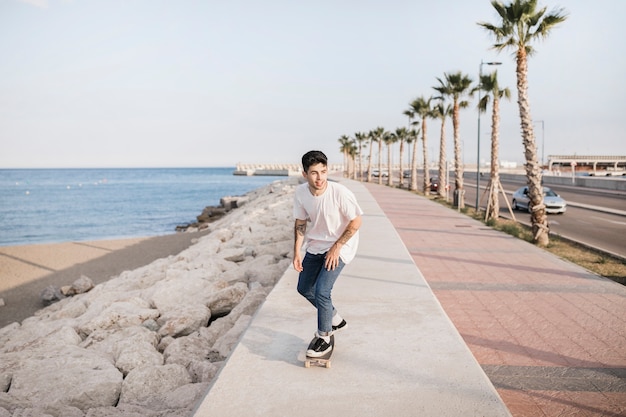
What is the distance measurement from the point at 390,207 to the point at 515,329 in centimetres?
1707

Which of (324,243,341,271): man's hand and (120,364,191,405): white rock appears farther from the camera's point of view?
(120,364,191,405): white rock

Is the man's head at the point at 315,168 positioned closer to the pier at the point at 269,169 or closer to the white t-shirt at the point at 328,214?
the white t-shirt at the point at 328,214

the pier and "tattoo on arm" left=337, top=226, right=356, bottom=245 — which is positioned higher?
the pier

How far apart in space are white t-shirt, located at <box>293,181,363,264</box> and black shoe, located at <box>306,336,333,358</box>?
2.32ft

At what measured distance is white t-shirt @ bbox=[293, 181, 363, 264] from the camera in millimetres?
4121

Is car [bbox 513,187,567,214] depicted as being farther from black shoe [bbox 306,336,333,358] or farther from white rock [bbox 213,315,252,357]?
black shoe [bbox 306,336,333,358]

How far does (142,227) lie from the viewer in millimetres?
36031

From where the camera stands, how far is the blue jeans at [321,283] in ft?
13.8

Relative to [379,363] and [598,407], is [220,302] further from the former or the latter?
[598,407]

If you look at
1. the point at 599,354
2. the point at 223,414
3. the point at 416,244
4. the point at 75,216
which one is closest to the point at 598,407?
the point at 599,354

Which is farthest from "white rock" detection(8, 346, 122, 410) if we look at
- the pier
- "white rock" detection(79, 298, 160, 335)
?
the pier

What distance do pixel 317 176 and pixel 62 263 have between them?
53.3 feet

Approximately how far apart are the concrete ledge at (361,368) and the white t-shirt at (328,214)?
37.6 inches

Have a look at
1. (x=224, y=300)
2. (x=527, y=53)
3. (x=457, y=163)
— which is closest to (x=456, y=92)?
(x=457, y=163)
